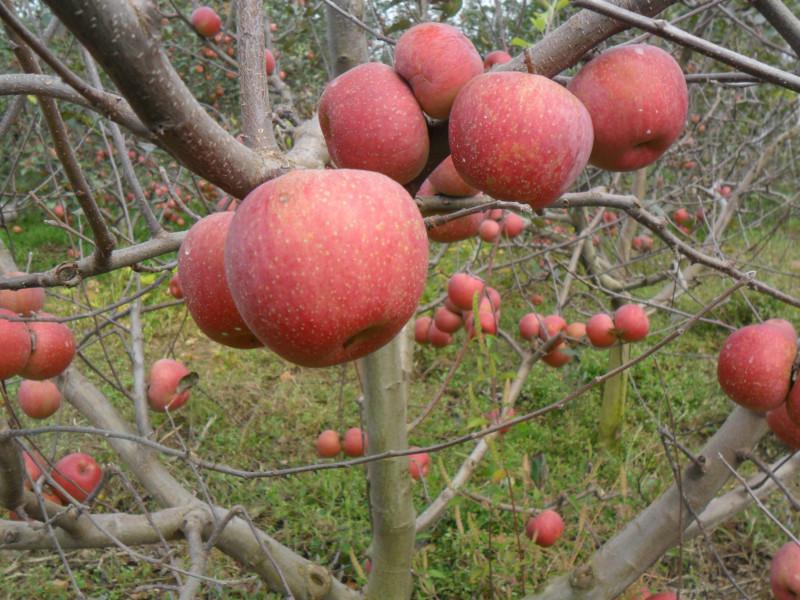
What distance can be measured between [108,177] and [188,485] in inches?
131

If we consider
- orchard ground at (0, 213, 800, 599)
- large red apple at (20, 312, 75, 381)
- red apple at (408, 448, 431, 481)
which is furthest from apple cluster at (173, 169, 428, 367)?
red apple at (408, 448, 431, 481)

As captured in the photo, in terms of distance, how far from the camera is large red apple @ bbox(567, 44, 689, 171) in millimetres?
841

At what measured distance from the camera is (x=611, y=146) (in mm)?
886

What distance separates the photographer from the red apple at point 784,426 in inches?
54.6

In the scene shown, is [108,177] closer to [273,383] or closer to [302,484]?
[273,383]

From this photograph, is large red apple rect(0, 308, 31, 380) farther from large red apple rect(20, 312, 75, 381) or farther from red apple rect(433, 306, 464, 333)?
red apple rect(433, 306, 464, 333)

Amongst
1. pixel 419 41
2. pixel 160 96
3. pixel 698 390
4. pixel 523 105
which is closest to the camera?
pixel 160 96

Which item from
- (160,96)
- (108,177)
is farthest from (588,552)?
(108,177)

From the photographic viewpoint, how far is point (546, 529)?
2.13 meters

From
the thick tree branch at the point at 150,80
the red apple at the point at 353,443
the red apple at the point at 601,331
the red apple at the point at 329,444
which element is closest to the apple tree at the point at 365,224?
the thick tree branch at the point at 150,80

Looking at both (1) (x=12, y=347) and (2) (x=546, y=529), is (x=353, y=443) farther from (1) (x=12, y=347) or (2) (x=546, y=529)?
(1) (x=12, y=347)

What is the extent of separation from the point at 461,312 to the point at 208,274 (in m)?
1.91

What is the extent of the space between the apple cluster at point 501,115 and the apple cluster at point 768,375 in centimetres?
64

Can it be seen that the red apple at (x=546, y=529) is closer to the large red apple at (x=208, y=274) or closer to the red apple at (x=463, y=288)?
the red apple at (x=463, y=288)
